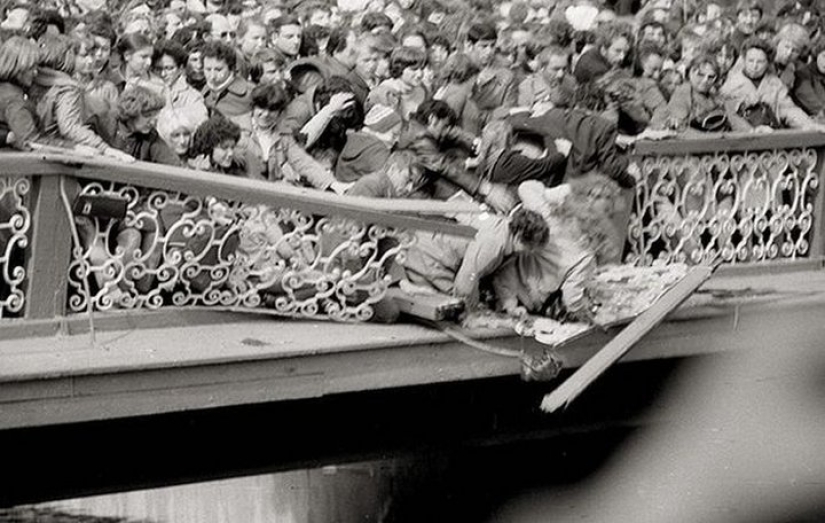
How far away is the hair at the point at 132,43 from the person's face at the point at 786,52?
4.44m

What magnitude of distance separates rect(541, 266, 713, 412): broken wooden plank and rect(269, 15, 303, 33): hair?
342cm

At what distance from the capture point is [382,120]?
36.1ft

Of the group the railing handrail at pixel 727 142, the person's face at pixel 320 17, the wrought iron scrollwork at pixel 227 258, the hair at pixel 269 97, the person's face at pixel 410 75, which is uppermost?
the person's face at pixel 320 17

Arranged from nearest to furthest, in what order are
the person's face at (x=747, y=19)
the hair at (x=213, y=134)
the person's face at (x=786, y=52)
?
the hair at (x=213, y=134)
the person's face at (x=786, y=52)
the person's face at (x=747, y=19)

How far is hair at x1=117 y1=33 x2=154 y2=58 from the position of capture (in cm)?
1180

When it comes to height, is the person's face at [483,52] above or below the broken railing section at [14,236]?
above

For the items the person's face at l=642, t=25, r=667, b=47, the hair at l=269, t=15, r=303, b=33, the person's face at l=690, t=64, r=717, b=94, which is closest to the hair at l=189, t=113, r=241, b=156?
the hair at l=269, t=15, r=303, b=33

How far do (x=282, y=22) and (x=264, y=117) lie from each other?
7.65 feet

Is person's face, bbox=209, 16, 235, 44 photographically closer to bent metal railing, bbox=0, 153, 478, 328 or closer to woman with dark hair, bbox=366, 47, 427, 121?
woman with dark hair, bbox=366, 47, 427, 121

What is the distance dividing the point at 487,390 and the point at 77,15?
4.61 m

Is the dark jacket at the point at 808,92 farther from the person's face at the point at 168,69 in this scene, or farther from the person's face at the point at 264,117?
the person's face at the point at 168,69

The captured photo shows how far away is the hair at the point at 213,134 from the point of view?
32.6 ft

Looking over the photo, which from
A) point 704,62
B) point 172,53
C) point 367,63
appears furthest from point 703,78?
point 172,53

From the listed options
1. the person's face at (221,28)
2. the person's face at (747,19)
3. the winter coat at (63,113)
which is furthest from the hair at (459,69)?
the person's face at (747,19)
